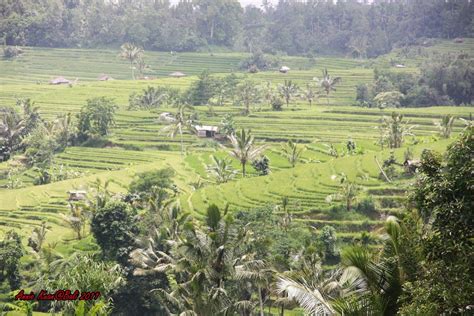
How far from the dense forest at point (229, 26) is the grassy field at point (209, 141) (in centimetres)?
275

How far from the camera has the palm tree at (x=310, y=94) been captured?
5294 cm

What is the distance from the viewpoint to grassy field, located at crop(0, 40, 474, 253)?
29844mm

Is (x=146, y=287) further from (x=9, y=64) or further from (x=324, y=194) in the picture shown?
(x=9, y=64)

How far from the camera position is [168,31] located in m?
74.4

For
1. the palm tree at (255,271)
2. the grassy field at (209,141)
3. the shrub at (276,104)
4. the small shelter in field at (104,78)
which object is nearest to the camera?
the palm tree at (255,271)

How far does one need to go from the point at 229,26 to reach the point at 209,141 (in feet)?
128

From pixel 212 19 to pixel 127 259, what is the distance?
58.8 metres

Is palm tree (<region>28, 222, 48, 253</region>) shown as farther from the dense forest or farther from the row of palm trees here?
the dense forest

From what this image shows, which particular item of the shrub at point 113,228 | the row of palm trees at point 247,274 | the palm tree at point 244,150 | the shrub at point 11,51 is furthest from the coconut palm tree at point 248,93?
the row of palm trees at point 247,274

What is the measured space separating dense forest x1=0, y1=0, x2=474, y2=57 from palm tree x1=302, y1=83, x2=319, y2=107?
65.8 feet

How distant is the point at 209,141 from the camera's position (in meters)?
42.7

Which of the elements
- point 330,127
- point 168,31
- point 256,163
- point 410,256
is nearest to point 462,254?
point 410,256

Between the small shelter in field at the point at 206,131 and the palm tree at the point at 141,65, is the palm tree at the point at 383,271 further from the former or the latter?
the palm tree at the point at 141,65

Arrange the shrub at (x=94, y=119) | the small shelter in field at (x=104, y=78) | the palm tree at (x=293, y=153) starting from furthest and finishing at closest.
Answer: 1. the small shelter in field at (x=104, y=78)
2. the shrub at (x=94, y=119)
3. the palm tree at (x=293, y=153)
